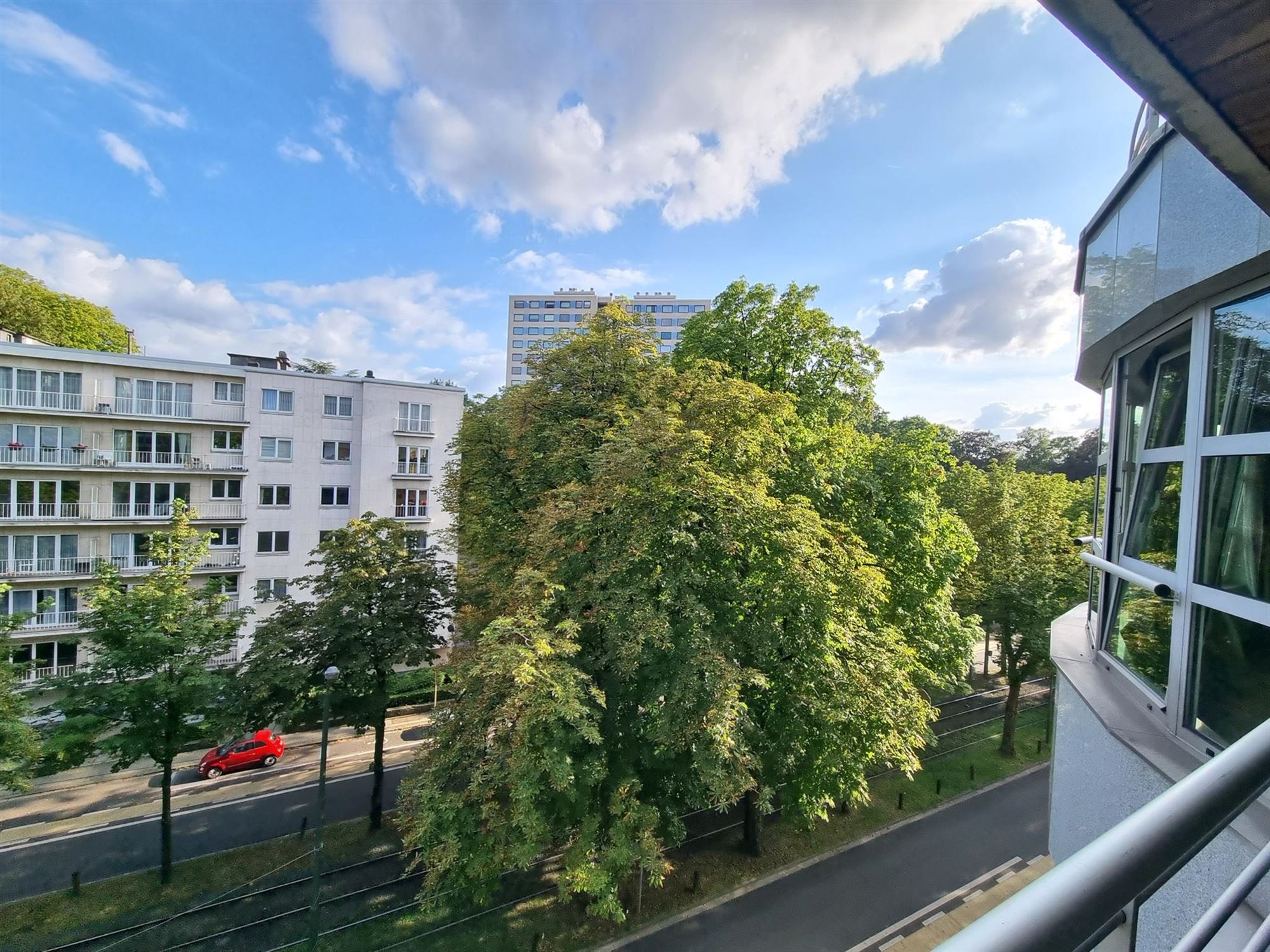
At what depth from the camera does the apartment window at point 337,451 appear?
24984mm

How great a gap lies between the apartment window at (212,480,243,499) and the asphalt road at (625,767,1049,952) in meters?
22.0

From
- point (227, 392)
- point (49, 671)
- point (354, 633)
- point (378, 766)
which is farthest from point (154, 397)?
point (378, 766)

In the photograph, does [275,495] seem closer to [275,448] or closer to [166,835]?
[275,448]

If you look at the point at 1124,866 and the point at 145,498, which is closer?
the point at 1124,866

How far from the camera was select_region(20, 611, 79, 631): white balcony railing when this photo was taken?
20000 millimetres

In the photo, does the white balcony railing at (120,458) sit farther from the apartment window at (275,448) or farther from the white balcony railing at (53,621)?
the white balcony railing at (53,621)

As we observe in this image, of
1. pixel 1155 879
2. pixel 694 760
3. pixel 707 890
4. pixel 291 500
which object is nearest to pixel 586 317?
pixel 694 760

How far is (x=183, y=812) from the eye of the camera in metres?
15.8

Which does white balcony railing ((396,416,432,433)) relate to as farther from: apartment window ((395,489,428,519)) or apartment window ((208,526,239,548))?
apartment window ((208,526,239,548))

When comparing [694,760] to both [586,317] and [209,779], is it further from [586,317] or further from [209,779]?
[209,779]

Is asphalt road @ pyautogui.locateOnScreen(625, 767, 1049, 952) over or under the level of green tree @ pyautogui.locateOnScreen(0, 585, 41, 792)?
under

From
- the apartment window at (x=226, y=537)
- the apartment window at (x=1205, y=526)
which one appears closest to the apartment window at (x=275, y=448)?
the apartment window at (x=226, y=537)

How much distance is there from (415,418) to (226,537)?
879 centimetres

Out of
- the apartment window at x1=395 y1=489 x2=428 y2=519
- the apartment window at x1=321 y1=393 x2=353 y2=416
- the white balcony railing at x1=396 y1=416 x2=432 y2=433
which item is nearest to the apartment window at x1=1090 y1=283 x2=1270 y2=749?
the white balcony railing at x1=396 y1=416 x2=432 y2=433
